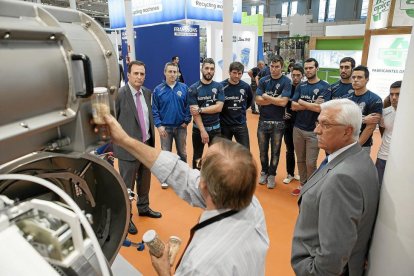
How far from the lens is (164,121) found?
3.98 m

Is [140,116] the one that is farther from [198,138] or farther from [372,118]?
[372,118]

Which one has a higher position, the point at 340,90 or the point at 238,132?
the point at 340,90

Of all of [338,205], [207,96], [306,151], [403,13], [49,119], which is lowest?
[306,151]

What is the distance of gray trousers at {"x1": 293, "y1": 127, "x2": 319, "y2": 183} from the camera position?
141 inches

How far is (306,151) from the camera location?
145 inches

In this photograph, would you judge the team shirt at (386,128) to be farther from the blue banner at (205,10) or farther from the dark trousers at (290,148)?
the blue banner at (205,10)

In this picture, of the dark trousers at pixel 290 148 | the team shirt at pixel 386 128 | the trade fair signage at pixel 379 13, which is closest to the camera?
the team shirt at pixel 386 128

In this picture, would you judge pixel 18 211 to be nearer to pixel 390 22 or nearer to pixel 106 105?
pixel 106 105

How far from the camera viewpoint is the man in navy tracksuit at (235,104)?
396cm

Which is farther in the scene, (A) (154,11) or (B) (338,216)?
(A) (154,11)

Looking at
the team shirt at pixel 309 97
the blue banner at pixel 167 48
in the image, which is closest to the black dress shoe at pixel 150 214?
the team shirt at pixel 309 97

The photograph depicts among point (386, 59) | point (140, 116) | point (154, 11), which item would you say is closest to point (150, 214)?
point (140, 116)

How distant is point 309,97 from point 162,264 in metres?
2.99

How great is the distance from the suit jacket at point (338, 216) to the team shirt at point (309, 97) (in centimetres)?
204
